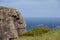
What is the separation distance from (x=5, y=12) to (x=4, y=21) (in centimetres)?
145

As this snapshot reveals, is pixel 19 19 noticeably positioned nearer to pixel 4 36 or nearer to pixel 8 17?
pixel 8 17

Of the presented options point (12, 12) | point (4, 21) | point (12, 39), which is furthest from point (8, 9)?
point (12, 39)

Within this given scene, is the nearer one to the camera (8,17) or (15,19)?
(8,17)

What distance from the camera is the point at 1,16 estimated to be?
854 inches

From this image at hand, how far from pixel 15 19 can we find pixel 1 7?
1824 mm

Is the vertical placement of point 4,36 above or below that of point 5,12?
below

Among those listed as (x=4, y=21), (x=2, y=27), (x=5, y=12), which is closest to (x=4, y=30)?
→ (x=2, y=27)

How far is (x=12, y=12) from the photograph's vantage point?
23047 millimetres

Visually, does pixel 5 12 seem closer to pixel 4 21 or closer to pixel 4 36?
pixel 4 21

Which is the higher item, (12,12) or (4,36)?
(12,12)

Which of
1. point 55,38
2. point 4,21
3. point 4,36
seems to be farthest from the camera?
point 4,21

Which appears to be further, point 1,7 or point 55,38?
point 1,7

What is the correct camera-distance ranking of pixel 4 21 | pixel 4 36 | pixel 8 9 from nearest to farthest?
pixel 4 36 < pixel 4 21 < pixel 8 9

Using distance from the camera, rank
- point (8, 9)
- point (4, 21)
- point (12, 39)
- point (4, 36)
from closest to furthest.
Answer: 1. point (4, 36)
2. point (12, 39)
3. point (4, 21)
4. point (8, 9)
